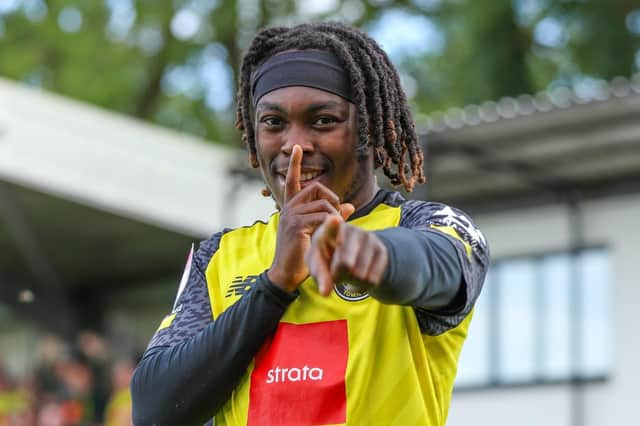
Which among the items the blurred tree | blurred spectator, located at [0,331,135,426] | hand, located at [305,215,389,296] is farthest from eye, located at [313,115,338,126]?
the blurred tree

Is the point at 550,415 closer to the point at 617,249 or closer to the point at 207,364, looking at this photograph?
the point at 617,249

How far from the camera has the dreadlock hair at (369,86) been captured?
2.32 meters

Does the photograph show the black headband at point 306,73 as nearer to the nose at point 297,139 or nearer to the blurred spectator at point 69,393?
the nose at point 297,139

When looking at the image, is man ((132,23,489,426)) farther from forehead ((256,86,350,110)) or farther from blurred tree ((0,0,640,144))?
blurred tree ((0,0,640,144))

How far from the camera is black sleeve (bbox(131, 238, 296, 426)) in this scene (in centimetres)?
219

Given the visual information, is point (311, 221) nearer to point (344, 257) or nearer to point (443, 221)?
point (443, 221)

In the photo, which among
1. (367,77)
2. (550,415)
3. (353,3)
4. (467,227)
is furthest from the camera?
(353,3)

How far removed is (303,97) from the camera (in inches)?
89.0

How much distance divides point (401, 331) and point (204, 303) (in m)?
0.44

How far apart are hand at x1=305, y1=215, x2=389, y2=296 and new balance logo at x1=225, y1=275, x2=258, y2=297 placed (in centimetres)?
60

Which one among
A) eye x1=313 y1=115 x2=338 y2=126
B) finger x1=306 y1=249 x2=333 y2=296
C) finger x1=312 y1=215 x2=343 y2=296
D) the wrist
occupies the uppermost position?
eye x1=313 y1=115 x2=338 y2=126

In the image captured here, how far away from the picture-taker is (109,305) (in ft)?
54.3

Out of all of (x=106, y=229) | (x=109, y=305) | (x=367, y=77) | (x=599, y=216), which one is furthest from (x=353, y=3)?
(x=367, y=77)

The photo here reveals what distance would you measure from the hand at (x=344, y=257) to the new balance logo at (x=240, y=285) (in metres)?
0.60
